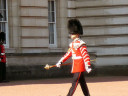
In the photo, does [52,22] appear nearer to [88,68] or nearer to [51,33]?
[51,33]

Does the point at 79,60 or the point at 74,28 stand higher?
the point at 74,28

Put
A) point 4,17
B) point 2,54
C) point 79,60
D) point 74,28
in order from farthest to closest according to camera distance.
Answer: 1. point 4,17
2. point 2,54
3. point 74,28
4. point 79,60

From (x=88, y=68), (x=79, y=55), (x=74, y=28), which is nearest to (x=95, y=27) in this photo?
(x=74, y=28)

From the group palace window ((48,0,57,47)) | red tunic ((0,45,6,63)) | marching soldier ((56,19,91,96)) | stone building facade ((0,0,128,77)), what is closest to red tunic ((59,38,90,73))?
marching soldier ((56,19,91,96))

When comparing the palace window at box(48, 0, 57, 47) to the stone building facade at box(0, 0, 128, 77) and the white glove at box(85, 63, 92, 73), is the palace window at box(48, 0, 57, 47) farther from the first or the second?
the white glove at box(85, 63, 92, 73)

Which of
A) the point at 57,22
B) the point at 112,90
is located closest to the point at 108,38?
the point at 57,22

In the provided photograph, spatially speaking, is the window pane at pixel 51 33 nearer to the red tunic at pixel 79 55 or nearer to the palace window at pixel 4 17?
the palace window at pixel 4 17

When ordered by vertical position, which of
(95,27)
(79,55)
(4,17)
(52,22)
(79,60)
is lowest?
(79,60)

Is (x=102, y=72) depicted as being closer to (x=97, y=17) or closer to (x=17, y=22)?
(x=97, y=17)

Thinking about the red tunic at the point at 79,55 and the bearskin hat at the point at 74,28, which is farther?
the bearskin hat at the point at 74,28

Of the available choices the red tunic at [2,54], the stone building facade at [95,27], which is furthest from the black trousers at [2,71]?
the stone building facade at [95,27]

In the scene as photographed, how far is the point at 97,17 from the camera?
55.3 ft

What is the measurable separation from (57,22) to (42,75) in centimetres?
249

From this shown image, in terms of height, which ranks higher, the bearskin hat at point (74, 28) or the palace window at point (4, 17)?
the palace window at point (4, 17)
